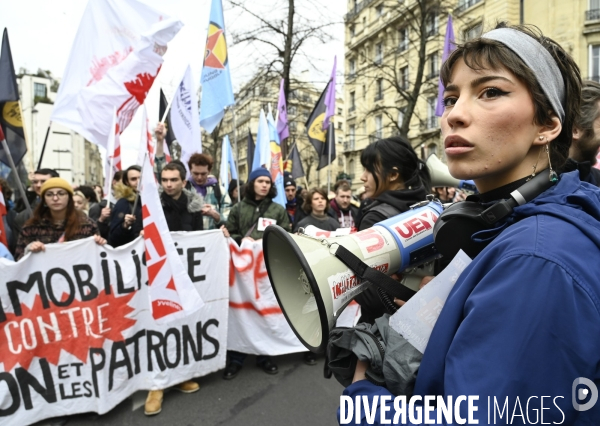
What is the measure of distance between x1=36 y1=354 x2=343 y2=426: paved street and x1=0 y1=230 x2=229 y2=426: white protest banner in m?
0.14

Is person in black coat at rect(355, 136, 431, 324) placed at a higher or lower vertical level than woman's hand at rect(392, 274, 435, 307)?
higher

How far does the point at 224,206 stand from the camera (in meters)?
5.93

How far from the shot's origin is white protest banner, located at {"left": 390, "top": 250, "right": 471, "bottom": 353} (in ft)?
2.86

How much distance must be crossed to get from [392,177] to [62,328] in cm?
274

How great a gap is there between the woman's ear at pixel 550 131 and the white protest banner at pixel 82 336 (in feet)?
8.37

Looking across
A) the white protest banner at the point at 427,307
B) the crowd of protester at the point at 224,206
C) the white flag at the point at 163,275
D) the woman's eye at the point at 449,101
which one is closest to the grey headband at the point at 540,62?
the woman's eye at the point at 449,101

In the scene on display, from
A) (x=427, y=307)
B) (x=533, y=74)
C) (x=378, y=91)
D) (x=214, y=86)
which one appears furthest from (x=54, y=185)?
(x=378, y=91)

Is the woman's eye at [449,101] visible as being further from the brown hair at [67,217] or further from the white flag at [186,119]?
the white flag at [186,119]

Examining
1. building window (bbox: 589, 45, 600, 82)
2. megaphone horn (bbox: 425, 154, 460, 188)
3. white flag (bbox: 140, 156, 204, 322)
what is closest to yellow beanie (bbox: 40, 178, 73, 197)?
white flag (bbox: 140, 156, 204, 322)

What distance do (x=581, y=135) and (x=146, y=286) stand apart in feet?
10.5

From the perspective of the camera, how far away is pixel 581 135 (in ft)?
5.66

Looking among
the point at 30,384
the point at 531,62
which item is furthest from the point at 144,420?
the point at 531,62

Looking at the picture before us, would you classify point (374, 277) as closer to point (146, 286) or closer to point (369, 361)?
point (369, 361)

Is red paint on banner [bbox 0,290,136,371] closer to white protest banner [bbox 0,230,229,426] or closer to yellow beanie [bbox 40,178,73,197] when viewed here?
white protest banner [bbox 0,230,229,426]
